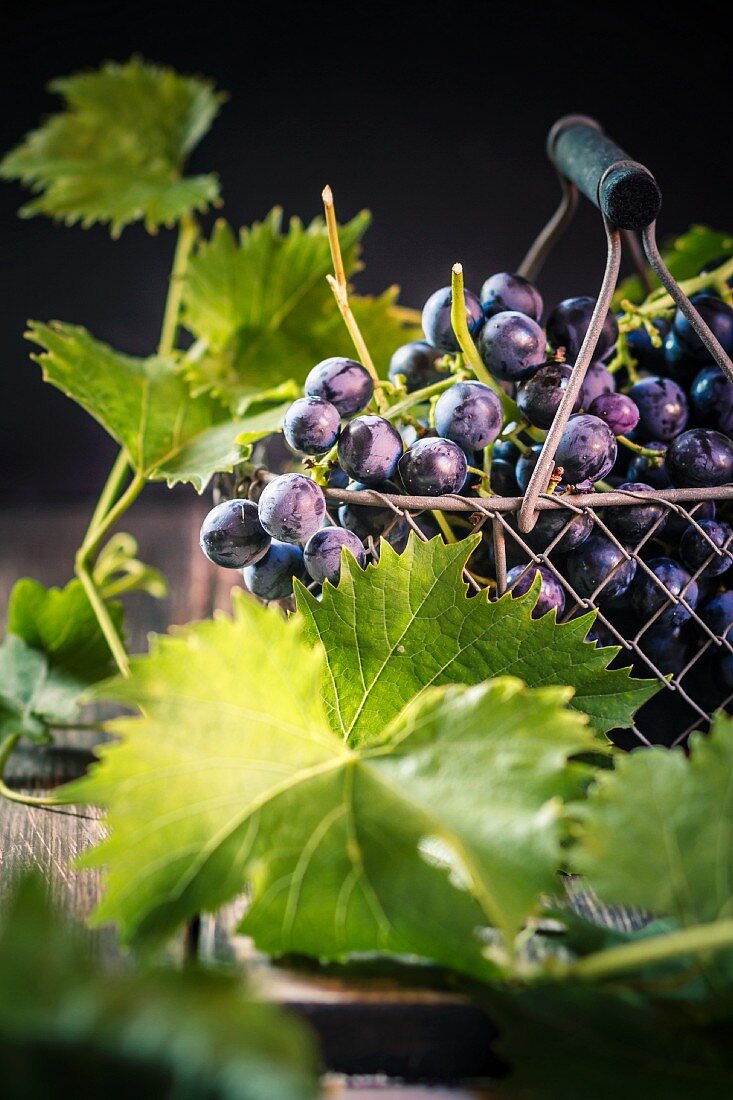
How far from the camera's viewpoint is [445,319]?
0.37m

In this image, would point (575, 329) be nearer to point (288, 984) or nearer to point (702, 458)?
point (702, 458)

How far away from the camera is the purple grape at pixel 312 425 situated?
0.34m

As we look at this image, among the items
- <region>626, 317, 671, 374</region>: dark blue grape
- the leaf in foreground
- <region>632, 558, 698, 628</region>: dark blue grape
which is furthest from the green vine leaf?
the leaf in foreground

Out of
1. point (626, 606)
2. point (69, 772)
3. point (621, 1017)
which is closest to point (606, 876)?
point (621, 1017)

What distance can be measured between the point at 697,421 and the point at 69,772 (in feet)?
1.04

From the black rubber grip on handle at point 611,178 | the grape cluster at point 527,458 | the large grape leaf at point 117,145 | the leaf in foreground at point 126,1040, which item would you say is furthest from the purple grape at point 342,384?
the large grape leaf at point 117,145

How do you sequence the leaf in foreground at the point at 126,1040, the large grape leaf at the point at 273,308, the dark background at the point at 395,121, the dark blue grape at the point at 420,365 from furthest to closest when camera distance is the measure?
the dark background at the point at 395,121 < the large grape leaf at the point at 273,308 < the dark blue grape at the point at 420,365 < the leaf in foreground at the point at 126,1040

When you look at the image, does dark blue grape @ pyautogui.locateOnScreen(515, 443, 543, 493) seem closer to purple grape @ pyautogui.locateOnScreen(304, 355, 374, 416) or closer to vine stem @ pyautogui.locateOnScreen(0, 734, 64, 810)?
purple grape @ pyautogui.locateOnScreen(304, 355, 374, 416)

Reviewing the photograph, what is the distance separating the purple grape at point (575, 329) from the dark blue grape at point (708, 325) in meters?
0.02

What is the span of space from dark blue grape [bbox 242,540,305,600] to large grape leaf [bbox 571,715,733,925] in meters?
0.15

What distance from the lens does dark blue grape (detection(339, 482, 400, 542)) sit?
0.36 m

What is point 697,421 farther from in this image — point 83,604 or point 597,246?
point 597,246

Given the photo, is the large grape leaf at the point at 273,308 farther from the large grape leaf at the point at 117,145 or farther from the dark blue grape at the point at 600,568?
the dark blue grape at the point at 600,568

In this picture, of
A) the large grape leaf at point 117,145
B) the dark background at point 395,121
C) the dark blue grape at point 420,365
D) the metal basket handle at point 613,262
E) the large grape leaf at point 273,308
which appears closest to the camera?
the metal basket handle at point 613,262
